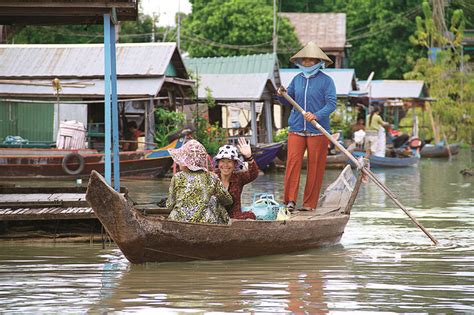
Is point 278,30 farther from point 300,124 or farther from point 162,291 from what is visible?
point 162,291

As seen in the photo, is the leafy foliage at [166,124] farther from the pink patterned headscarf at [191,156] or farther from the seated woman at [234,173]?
the pink patterned headscarf at [191,156]

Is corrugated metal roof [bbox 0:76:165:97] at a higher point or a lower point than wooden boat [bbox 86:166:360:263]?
higher

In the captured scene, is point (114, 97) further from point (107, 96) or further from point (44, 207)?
point (44, 207)

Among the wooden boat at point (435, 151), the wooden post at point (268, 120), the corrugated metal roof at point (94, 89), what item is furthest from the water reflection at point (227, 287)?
the wooden boat at point (435, 151)

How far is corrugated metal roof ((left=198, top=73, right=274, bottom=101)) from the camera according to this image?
2586cm

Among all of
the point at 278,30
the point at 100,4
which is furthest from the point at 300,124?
the point at 278,30

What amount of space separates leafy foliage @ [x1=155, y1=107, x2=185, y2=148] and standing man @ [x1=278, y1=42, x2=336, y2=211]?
10499mm

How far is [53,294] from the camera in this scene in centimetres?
721

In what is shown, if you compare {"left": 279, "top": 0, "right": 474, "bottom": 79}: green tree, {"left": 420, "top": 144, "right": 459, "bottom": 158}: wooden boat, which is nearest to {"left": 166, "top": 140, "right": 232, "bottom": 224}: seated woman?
{"left": 420, "top": 144, "right": 459, "bottom": 158}: wooden boat

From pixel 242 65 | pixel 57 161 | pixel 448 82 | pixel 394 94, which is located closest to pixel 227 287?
pixel 57 161

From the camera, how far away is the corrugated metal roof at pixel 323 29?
148ft

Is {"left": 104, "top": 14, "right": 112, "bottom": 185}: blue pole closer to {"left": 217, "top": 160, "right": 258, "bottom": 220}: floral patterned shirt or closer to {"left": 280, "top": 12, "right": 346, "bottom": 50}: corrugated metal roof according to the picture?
{"left": 217, "top": 160, "right": 258, "bottom": 220}: floral patterned shirt

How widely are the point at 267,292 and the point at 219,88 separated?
773 inches

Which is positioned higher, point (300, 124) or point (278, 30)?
point (278, 30)
